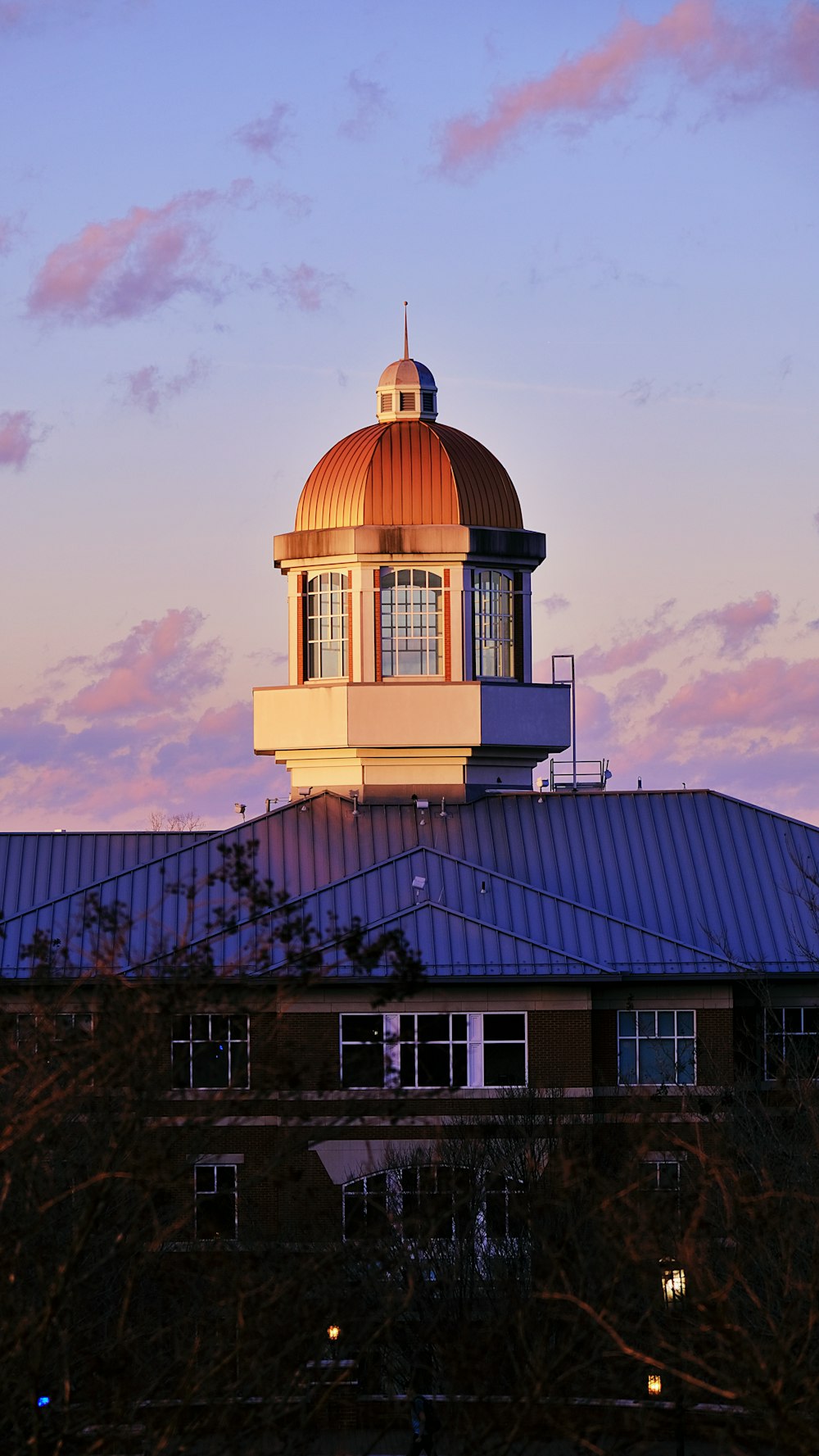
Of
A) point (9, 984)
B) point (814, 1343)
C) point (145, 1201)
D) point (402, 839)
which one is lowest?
point (814, 1343)

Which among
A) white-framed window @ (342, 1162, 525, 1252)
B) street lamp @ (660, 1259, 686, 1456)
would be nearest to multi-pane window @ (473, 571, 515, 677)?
white-framed window @ (342, 1162, 525, 1252)

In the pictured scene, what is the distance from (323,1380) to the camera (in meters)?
15.1

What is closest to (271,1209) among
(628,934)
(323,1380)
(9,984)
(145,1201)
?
(9,984)

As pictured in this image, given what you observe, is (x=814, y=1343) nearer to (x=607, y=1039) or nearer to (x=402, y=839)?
(x=607, y=1039)

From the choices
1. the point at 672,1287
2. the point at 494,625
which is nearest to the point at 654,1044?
the point at 494,625

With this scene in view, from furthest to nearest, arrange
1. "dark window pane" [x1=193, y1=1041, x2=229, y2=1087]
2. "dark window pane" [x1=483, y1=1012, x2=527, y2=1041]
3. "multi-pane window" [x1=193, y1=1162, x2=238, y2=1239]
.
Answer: "dark window pane" [x1=483, y1=1012, x2=527, y2=1041] → "dark window pane" [x1=193, y1=1041, x2=229, y2=1087] → "multi-pane window" [x1=193, y1=1162, x2=238, y2=1239]

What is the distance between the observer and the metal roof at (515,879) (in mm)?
42781

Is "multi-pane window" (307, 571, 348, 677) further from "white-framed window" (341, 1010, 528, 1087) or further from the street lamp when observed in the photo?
the street lamp

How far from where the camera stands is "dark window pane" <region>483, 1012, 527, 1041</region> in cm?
4206

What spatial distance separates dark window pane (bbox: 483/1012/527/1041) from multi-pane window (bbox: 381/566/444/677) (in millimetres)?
10775

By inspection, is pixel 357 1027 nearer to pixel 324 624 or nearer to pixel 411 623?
pixel 411 623

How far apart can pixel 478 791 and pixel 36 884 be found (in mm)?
9537

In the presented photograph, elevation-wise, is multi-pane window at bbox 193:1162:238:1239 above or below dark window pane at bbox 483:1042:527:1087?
below

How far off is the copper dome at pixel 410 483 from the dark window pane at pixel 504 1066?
44.0 feet
